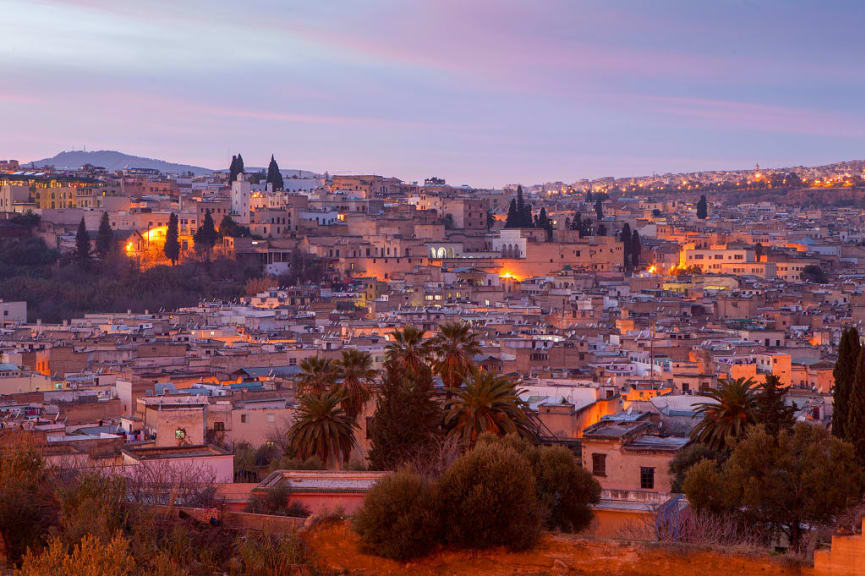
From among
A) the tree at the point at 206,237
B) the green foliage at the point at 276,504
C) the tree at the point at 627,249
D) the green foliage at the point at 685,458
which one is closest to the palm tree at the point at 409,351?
the green foliage at the point at 685,458

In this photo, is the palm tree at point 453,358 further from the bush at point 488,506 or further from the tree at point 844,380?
the bush at point 488,506

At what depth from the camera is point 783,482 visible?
15.2 meters

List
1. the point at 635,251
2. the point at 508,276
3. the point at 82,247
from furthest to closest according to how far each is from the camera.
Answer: the point at 635,251, the point at 508,276, the point at 82,247

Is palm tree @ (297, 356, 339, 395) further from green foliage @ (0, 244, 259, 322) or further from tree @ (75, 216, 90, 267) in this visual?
tree @ (75, 216, 90, 267)

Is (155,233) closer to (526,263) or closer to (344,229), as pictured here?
(344,229)

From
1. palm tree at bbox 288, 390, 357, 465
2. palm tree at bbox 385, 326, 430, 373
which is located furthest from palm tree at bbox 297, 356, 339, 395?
palm tree at bbox 288, 390, 357, 465

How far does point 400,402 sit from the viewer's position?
63.9 feet

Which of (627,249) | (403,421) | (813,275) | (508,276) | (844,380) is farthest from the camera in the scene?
(627,249)

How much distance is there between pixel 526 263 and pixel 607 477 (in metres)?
51.1

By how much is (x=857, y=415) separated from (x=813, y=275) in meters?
56.5

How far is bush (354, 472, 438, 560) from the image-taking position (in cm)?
1309

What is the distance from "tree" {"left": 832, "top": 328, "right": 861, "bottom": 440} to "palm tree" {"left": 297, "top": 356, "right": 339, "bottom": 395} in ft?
25.9

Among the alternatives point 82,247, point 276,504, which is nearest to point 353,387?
point 276,504

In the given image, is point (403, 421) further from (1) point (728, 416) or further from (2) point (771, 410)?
(2) point (771, 410)
